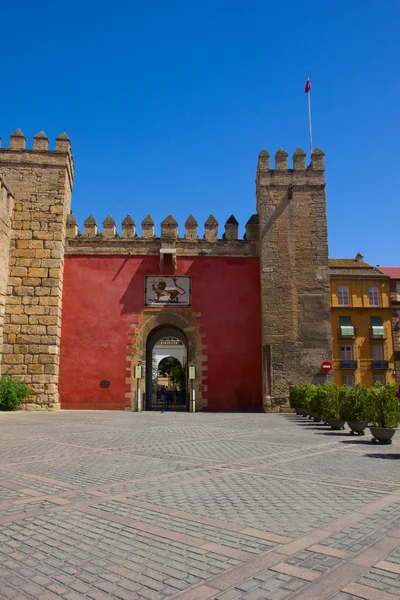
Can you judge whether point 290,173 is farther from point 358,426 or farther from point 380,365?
point 380,365

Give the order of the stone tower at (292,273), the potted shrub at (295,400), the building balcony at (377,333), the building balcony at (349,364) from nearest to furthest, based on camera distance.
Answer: the potted shrub at (295,400) < the stone tower at (292,273) < the building balcony at (349,364) < the building balcony at (377,333)

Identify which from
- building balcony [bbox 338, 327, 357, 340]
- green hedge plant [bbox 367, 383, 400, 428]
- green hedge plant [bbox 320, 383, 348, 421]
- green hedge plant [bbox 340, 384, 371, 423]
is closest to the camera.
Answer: green hedge plant [bbox 367, 383, 400, 428]

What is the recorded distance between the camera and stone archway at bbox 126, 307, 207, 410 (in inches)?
665

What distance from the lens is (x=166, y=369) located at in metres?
45.6

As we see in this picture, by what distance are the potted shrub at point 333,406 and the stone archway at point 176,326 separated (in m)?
6.21

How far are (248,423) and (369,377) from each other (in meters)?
21.9

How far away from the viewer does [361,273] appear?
33.9 metres

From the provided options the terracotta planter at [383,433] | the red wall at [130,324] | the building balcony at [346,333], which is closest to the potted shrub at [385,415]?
the terracotta planter at [383,433]

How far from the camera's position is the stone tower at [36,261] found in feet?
52.1

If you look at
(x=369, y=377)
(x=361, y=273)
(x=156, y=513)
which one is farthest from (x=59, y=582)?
(x=361, y=273)

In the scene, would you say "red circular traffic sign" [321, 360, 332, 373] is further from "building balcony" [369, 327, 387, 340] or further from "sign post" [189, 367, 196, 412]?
"building balcony" [369, 327, 387, 340]

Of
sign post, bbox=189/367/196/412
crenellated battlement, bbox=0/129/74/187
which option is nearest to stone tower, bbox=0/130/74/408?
crenellated battlement, bbox=0/129/74/187

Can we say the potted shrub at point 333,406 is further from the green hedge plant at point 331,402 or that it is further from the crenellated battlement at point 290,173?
the crenellated battlement at point 290,173

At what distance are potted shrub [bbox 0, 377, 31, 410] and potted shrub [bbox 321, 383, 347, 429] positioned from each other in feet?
30.8
